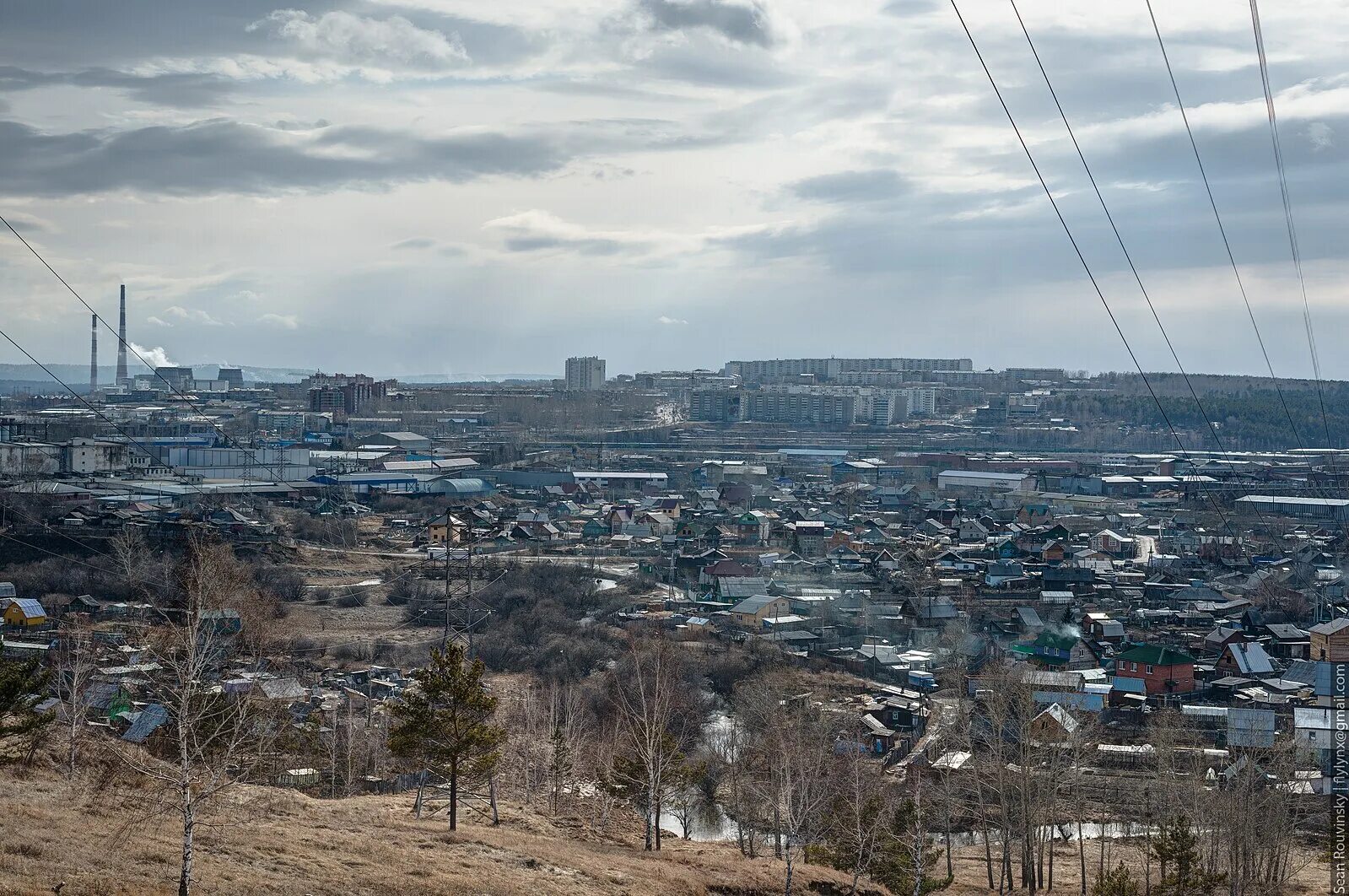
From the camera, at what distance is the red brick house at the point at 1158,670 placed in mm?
11742

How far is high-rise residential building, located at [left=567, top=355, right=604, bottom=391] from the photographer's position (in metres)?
72.8

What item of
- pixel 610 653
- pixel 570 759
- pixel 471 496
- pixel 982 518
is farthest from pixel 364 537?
pixel 570 759

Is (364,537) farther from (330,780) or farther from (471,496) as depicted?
(330,780)

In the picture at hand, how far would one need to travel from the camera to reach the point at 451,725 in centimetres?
609

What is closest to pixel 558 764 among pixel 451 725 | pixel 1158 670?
pixel 451 725

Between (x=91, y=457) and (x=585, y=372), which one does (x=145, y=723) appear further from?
(x=585, y=372)

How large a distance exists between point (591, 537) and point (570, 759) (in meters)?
13.2

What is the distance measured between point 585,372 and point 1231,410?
38.1 meters

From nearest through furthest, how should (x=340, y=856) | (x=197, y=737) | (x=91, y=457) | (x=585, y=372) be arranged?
1. (x=197, y=737)
2. (x=340, y=856)
3. (x=91, y=457)
4. (x=585, y=372)

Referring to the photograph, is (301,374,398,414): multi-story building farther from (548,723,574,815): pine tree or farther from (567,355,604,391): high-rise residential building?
(548,723,574,815): pine tree

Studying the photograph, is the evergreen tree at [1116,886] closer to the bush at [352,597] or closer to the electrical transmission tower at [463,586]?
the electrical transmission tower at [463,586]

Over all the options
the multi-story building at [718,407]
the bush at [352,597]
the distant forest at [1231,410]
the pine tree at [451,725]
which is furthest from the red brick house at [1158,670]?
the multi-story building at [718,407]

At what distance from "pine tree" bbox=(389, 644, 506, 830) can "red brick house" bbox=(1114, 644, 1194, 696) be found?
785 centimetres

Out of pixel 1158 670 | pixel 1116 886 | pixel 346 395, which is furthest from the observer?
pixel 346 395
